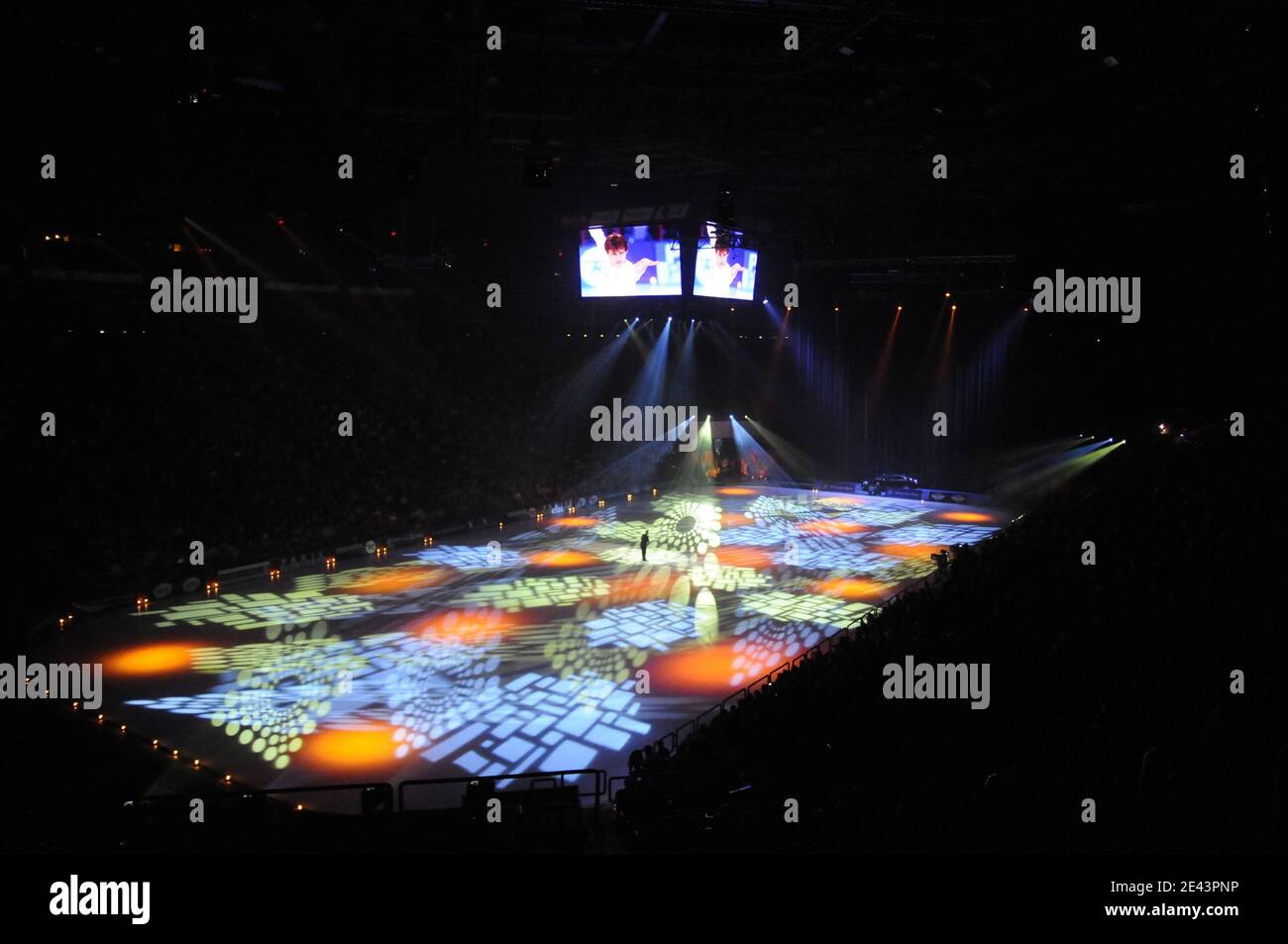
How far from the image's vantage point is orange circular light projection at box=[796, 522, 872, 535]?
25875mm

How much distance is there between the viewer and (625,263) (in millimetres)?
22172

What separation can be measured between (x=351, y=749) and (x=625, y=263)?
15.5m

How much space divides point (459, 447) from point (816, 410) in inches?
718

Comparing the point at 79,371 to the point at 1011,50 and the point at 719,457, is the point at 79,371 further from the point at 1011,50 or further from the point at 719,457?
the point at 719,457

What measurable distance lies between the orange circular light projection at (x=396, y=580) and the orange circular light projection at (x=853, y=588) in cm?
918

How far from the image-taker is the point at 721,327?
35812 mm

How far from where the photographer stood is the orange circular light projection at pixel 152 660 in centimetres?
1330
